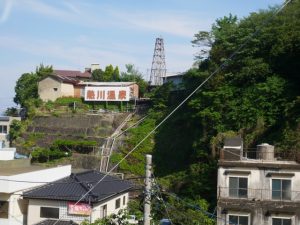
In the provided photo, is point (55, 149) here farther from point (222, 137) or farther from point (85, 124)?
point (222, 137)

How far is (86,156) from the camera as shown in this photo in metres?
34.9

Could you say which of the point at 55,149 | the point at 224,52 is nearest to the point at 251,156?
the point at 224,52

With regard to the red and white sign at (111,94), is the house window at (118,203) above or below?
below

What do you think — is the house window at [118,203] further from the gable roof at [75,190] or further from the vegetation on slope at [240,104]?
the vegetation on slope at [240,104]

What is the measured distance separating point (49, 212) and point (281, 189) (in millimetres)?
9873

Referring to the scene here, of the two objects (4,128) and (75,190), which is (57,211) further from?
(4,128)

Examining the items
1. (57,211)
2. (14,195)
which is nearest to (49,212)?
(57,211)

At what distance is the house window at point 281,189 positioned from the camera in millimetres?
18545

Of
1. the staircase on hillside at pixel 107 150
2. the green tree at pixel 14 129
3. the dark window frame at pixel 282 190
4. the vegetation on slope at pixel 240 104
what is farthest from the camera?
the green tree at pixel 14 129

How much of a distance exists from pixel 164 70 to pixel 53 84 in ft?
54.3

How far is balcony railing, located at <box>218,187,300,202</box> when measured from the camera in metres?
18.4

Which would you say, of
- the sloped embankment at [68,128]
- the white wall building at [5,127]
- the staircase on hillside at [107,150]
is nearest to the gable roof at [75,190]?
the staircase on hillside at [107,150]

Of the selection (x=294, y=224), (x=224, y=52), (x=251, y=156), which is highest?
(x=224, y=52)

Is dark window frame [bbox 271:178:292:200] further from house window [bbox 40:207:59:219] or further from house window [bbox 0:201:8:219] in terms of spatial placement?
house window [bbox 0:201:8:219]
